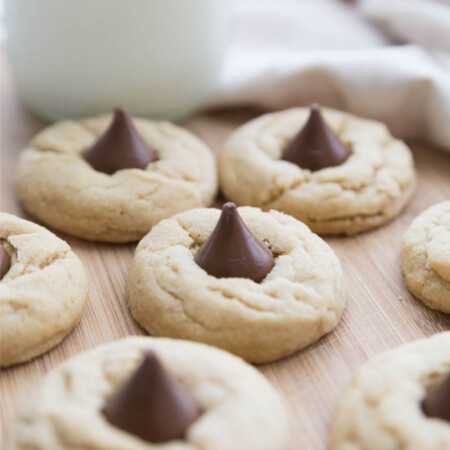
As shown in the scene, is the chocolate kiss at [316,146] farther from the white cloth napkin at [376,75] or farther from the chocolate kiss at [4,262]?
the chocolate kiss at [4,262]

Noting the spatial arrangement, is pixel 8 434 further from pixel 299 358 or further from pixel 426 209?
pixel 426 209

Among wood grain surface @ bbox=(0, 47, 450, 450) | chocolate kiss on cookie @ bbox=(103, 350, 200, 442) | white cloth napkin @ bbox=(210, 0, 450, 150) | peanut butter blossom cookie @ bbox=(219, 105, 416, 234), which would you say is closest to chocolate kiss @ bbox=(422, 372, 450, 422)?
wood grain surface @ bbox=(0, 47, 450, 450)

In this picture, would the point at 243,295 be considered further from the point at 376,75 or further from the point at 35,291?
the point at 376,75

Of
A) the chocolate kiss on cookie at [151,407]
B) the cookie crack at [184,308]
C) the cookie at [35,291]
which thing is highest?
the chocolate kiss on cookie at [151,407]

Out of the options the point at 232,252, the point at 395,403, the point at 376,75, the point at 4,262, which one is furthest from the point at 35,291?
the point at 376,75

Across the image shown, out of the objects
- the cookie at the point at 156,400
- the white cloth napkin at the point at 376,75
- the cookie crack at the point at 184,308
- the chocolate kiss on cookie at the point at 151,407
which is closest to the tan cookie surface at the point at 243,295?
the cookie crack at the point at 184,308

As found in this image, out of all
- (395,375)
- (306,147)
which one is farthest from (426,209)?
(395,375)
